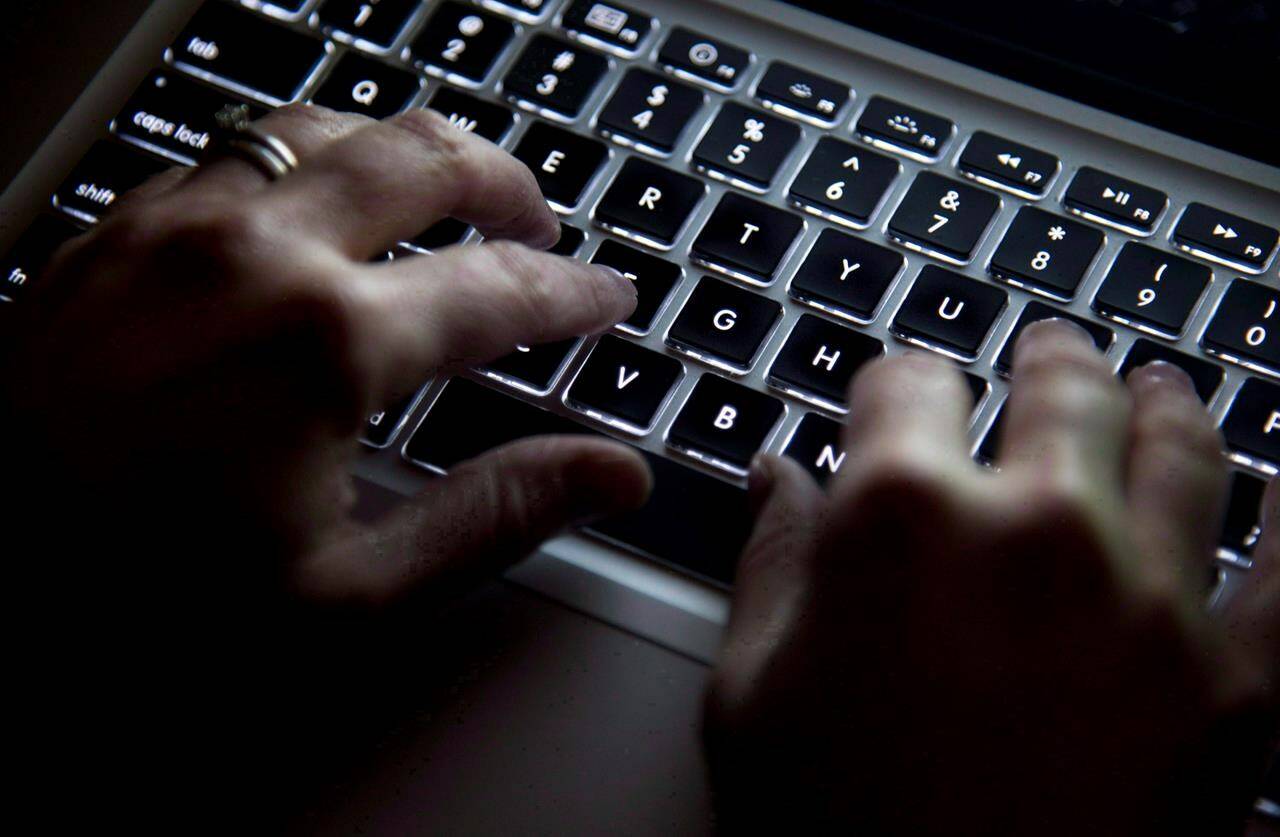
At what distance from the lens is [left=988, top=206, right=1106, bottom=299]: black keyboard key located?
66 cm

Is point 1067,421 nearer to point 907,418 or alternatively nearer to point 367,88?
A: point 907,418

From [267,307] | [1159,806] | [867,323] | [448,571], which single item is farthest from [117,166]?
[1159,806]

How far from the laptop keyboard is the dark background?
46mm

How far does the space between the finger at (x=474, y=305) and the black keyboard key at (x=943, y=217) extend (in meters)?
0.19

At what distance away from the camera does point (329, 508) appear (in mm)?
560

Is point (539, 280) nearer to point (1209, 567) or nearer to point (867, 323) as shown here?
point (867, 323)

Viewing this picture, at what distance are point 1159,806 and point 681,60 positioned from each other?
505 mm

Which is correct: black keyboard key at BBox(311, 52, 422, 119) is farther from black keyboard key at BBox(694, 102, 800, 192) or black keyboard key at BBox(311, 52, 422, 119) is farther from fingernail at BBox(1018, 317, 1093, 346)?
fingernail at BBox(1018, 317, 1093, 346)

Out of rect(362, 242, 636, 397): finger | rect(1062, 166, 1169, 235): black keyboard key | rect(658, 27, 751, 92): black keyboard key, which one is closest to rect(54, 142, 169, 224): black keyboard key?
rect(362, 242, 636, 397): finger

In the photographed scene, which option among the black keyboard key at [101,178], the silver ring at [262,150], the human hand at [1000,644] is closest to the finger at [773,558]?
the human hand at [1000,644]

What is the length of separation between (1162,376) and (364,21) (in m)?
0.53

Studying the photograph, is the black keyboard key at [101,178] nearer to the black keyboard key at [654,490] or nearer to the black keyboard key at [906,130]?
the black keyboard key at [654,490]

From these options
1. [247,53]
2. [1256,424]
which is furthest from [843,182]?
[247,53]

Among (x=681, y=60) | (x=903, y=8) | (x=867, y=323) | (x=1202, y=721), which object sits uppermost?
(x=903, y=8)
